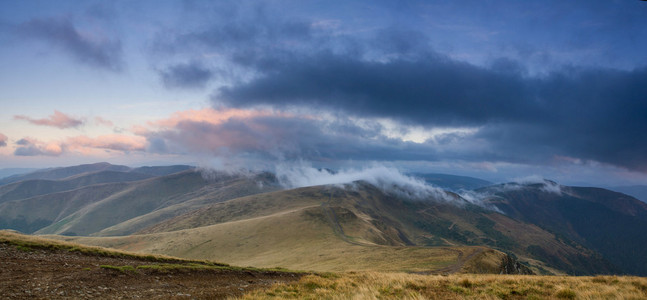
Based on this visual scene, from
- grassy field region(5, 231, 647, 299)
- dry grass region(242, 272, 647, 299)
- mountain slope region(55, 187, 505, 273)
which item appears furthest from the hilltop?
mountain slope region(55, 187, 505, 273)

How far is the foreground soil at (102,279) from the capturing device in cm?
1457

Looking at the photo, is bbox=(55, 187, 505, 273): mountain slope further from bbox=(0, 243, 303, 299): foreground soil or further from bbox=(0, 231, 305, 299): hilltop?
bbox=(0, 243, 303, 299): foreground soil

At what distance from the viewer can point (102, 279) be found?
1723 centimetres

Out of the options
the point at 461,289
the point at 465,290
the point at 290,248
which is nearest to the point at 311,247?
the point at 290,248

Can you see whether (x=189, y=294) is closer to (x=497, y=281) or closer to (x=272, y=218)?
(x=497, y=281)

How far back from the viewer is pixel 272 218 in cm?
13712

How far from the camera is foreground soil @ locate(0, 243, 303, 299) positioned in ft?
47.8

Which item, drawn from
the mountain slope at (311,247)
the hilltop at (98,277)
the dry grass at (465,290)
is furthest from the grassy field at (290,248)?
the dry grass at (465,290)

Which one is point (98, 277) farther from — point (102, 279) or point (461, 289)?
point (461, 289)

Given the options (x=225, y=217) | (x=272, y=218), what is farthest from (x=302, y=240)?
(x=225, y=217)

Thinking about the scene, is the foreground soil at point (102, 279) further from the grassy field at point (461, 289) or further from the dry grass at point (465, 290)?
the dry grass at point (465, 290)

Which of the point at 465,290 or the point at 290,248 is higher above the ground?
the point at 465,290

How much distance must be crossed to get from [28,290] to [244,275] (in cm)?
1335

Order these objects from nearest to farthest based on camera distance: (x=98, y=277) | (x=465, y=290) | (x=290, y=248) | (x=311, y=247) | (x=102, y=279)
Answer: (x=465, y=290) → (x=102, y=279) → (x=98, y=277) → (x=311, y=247) → (x=290, y=248)
